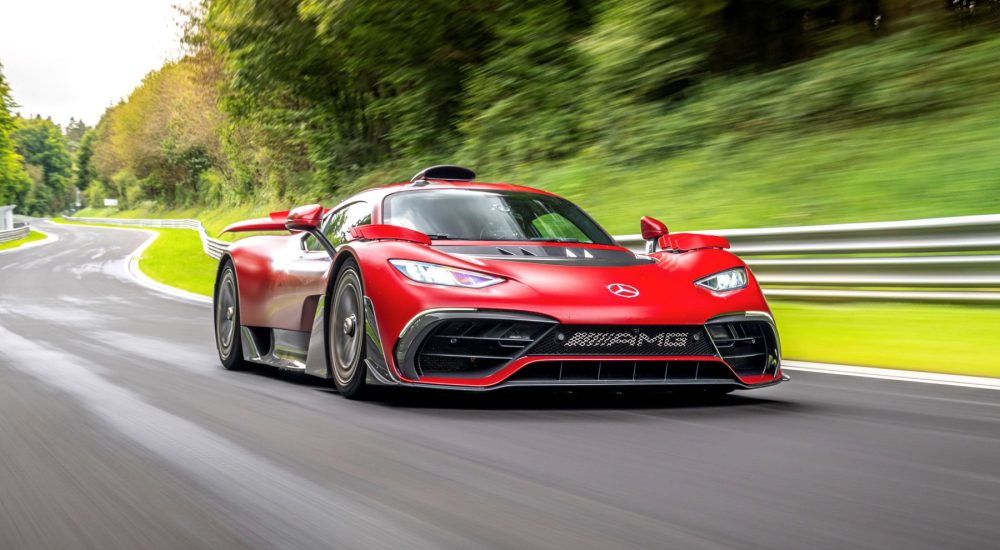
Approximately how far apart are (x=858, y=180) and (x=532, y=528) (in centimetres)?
984

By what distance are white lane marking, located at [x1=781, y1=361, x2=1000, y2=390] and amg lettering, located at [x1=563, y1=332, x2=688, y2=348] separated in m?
1.93

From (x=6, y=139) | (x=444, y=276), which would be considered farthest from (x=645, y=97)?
(x=6, y=139)

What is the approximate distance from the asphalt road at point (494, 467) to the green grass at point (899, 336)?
3.03ft

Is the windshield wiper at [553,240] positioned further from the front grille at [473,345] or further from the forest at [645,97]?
the forest at [645,97]

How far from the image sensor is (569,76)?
786 inches

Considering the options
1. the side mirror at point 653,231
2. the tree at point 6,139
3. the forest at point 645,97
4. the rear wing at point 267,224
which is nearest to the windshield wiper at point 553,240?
the side mirror at point 653,231

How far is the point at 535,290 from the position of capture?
5.00 m

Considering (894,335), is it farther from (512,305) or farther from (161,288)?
(161,288)

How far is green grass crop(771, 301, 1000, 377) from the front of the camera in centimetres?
694

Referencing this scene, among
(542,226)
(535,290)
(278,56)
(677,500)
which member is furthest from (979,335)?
(278,56)

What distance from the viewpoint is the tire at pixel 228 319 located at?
296 inches

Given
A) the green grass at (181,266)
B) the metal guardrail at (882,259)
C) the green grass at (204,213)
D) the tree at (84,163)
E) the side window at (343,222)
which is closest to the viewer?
the side window at (343,222)

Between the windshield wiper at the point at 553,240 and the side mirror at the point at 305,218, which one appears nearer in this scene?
the windshield wiper at the point at 553,240

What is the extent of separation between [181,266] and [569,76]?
14174mm
